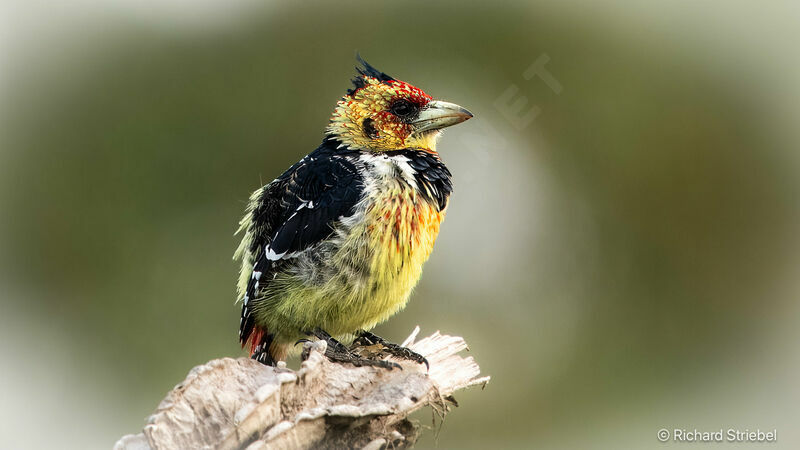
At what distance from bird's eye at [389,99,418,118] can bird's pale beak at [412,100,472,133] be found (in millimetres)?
51

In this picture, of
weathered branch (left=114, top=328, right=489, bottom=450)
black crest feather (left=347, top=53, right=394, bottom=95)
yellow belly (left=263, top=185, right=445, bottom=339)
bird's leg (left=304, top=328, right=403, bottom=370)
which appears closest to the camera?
weathered branch (left=114, top=328, right=489, bottom=450)

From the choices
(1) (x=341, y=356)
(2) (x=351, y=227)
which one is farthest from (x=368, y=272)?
(1) (x=341, y=356)

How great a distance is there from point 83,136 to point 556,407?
16.7ft

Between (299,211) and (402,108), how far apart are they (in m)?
0.81

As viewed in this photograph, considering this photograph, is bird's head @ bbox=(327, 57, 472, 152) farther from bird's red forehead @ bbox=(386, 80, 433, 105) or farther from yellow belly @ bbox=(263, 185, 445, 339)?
yellow belly @ bbox=(263, 185, 445, 339)

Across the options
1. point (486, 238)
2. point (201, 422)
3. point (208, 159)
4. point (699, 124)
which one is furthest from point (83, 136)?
point (699, 124)

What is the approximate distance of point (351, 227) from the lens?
386cm

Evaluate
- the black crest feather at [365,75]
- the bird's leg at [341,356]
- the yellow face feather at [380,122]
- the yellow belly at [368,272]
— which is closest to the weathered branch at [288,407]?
the bird's leg at [341,356]

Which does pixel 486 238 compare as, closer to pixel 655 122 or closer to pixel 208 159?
pixel 655 122

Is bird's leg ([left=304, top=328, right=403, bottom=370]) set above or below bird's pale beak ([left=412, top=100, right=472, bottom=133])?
below

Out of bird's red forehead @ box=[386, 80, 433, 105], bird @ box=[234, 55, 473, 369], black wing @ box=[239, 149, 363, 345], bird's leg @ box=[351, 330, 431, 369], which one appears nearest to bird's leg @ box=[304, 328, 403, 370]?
bird @ box=[234, 55, 473, 369]

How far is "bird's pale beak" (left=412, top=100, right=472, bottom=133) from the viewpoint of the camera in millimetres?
4184

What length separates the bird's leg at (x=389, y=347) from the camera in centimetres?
387

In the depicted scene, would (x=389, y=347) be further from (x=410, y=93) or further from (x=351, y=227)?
(x=410, y=93)
